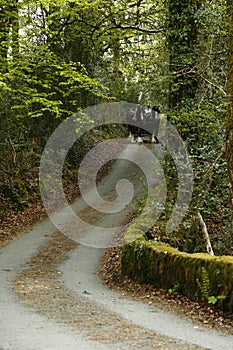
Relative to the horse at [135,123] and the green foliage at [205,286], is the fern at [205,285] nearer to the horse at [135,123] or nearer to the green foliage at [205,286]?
the green foliage at [205,286]

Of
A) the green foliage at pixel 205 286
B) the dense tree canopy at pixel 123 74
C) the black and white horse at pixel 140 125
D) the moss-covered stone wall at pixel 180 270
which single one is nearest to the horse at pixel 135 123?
the black and white horse at pixel 140 125

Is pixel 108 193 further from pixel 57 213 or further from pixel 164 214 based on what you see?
pixel 164 214

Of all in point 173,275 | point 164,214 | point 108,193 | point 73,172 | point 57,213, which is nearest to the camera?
point 173,275

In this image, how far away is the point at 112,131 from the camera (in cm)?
3178

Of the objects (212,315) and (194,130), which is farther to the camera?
(194,130)

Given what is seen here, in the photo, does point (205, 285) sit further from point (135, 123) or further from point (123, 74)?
point (135, 123)

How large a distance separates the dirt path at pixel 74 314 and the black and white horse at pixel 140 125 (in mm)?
12729

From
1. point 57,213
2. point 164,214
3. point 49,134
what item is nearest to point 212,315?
point 164,214

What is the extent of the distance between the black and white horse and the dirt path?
12.7 metres

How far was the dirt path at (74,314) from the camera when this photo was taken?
20.2 ft

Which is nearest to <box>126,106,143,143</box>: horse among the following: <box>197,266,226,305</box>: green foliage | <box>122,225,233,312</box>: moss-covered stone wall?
<box>122,225,233,312</box>: moss-covered stone wall

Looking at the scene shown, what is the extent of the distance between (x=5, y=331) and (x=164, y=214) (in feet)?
21.1

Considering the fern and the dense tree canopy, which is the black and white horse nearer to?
the dense tree canopy

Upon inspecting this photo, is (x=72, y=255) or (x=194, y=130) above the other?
(x=194, y=130)
